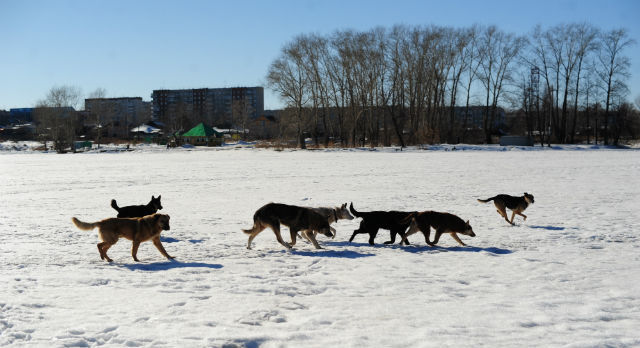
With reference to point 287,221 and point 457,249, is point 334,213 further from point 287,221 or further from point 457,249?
point 457,249

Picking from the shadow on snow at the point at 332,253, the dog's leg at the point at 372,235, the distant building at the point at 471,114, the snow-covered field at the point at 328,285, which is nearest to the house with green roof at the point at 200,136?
the distant building at the point at 471,114

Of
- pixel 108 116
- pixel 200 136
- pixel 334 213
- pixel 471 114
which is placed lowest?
pixel 334 213

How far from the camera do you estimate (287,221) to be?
10.2 meters

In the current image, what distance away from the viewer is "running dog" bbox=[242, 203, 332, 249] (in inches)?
400

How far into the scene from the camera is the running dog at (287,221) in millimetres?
10172

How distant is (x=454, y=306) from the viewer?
6594 mm

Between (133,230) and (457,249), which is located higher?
(133,230)

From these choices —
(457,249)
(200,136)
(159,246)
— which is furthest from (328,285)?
(200,136)

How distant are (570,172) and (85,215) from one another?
2364cm

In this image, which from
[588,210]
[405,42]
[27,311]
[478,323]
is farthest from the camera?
[405,42]

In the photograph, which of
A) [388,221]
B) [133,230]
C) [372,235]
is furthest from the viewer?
[372,235]

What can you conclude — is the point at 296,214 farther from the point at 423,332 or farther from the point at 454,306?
the point at 423,332

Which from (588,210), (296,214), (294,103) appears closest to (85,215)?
(296,214)

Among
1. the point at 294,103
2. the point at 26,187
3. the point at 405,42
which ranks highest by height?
the point at 405,42
